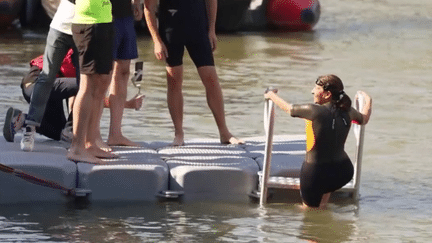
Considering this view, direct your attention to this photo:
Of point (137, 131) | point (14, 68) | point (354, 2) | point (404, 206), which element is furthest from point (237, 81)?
point (354, 2)

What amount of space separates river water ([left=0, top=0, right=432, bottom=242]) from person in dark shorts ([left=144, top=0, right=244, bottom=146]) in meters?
1.26

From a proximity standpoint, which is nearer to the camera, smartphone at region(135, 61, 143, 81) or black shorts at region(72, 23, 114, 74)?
black shorts at region(72, 23, 114, 74)

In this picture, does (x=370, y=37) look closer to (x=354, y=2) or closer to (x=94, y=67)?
(x=354, y=2)

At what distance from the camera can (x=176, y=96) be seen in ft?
28.6

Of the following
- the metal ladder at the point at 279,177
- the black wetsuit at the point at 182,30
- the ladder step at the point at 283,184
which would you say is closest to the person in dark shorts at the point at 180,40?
the black wetsuit at the point at 182,30

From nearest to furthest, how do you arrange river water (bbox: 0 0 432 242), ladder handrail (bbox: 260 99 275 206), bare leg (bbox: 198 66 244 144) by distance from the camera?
1. river water (bbox: 0 0 432 242)
2. ladder handrail (bbox: 260 99 275 206)
3. bare leg (bbox: 198 66 244 144)

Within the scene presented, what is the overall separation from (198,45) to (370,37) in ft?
40.6

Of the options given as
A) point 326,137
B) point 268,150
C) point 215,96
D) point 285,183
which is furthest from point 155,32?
point 326,137

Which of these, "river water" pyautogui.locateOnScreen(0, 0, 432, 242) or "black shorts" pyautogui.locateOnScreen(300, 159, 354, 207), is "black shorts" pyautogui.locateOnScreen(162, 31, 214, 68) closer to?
"river water" pyautogui.locateOnScreen(0, 0, 432, 242)

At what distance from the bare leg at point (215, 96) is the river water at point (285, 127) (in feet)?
3.62

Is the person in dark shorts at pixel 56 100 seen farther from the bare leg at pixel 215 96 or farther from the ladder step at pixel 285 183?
the ladder step at pixel 285 183

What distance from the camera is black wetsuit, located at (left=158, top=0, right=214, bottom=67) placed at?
8531 millimetres

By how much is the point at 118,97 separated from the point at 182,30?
2.29 feet

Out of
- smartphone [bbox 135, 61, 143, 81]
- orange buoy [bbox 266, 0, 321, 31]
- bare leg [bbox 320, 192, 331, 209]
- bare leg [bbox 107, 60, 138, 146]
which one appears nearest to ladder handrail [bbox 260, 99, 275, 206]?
bare leg [bbox 320, 192, 331, 209]
